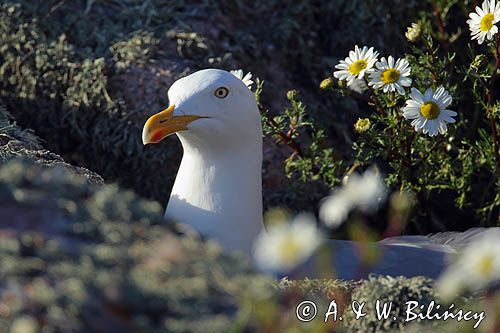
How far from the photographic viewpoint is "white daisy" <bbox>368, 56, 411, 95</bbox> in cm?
287

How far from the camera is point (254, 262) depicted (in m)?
2.51

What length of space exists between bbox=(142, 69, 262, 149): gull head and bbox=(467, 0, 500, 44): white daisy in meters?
0.70

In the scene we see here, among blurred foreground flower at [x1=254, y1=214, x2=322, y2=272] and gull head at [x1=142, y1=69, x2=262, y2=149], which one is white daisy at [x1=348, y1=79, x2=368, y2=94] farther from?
blurred foreground flower at [x1=254, y1=214, x2=322, y2=272]

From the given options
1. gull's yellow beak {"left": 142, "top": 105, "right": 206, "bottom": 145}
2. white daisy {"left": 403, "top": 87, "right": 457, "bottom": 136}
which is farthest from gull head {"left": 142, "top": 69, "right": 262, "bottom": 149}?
white daisy {"left": 403, "top": 87, "right": 457, "bottom": 136}

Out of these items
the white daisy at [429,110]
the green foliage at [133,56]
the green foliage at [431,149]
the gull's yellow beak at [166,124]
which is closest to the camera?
the gull's yellow beak at [166,124]

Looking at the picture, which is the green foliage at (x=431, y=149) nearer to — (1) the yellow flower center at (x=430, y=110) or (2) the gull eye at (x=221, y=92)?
(1) the yellow flower center at (x=430, y=110)

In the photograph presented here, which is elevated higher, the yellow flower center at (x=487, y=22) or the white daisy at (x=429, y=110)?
the yellow flower center at (x=487, y=22)

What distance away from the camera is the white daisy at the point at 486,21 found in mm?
2855

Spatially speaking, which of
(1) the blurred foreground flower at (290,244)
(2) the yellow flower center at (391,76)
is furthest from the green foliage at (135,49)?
(1) the blurred foreground flower at (290,244)

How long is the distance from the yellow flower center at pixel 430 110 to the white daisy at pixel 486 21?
0.71ft

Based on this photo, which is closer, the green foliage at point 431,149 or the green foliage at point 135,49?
the green foliage at point 431,149

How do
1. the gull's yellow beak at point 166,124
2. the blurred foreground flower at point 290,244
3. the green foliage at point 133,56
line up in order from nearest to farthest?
the blurred foreground flower at point 290,244 < the gull's yellow beak at point 166,124 < the green foliage at point 133,56

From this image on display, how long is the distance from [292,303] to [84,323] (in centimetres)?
34

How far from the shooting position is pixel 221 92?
2.61 meters
